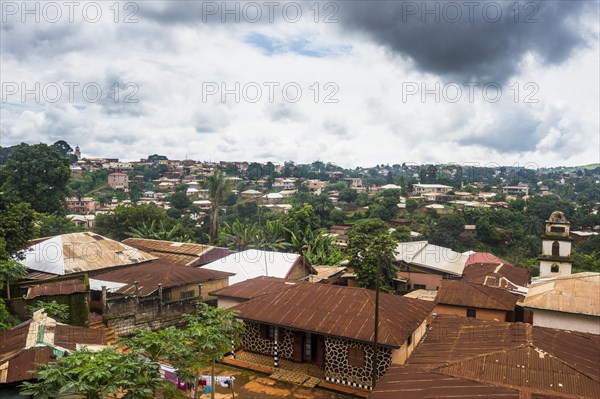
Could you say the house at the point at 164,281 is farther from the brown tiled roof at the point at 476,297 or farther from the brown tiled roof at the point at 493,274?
the brown tiled roof at the point at 493,274

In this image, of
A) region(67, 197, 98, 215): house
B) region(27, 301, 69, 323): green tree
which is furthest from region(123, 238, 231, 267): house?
region(67, 197, 98, 215): house

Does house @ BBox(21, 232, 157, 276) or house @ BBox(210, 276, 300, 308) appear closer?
house @ BBox(210, 276, 300, 308)

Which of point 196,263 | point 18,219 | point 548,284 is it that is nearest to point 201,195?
point 196,263

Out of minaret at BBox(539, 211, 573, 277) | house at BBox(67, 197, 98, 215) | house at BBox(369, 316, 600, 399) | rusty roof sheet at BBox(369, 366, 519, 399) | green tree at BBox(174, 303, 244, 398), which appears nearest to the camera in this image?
rusty roof sheet at BBox(369, 366, 519, 399)

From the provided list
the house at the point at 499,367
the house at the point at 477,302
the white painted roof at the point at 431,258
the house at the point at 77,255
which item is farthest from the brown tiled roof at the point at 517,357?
the house at the point at 77,255

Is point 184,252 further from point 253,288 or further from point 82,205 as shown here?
point 82,205

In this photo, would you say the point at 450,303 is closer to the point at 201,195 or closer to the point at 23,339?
the point at 23,339

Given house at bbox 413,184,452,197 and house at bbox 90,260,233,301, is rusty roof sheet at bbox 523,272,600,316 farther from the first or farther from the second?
house at bbox 413,184,452,197
